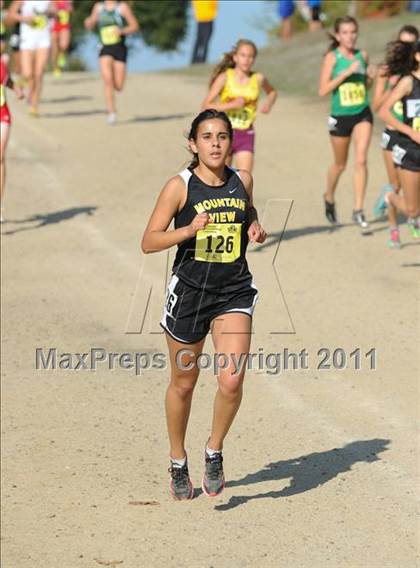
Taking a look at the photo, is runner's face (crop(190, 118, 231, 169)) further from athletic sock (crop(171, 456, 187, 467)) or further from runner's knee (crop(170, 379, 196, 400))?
athletic sock (crop(171, 456, 187, 467))

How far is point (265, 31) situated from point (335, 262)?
22.8m

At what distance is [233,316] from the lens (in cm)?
785

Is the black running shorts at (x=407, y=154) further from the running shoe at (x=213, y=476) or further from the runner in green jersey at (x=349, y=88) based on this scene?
the running shoe at (x=213, y=476)

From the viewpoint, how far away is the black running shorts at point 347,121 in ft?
50.4

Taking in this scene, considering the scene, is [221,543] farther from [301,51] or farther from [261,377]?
[301,51]

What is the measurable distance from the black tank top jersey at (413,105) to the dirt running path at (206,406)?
1514mm

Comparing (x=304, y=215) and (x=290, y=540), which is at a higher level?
(x=290, y=540)

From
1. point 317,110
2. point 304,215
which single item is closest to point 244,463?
point 304,215

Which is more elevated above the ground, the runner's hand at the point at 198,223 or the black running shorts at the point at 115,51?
the runner's hand at the point at 198,223

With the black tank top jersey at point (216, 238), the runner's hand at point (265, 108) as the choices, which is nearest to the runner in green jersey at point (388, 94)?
the runner's hand at point (265, 108)

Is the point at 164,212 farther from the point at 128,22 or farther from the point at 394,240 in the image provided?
the point at 128,22

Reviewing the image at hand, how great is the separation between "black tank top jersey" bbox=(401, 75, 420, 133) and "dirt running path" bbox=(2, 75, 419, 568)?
1.51 m

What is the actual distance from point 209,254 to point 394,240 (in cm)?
758

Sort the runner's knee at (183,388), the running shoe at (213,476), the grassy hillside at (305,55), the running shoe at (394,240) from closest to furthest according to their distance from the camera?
1. the runner's knee at (183,388)
2. the running shoe at (213,476)
3. the running shoe at (394,240)
4. the grassy hillside at (305,55)
